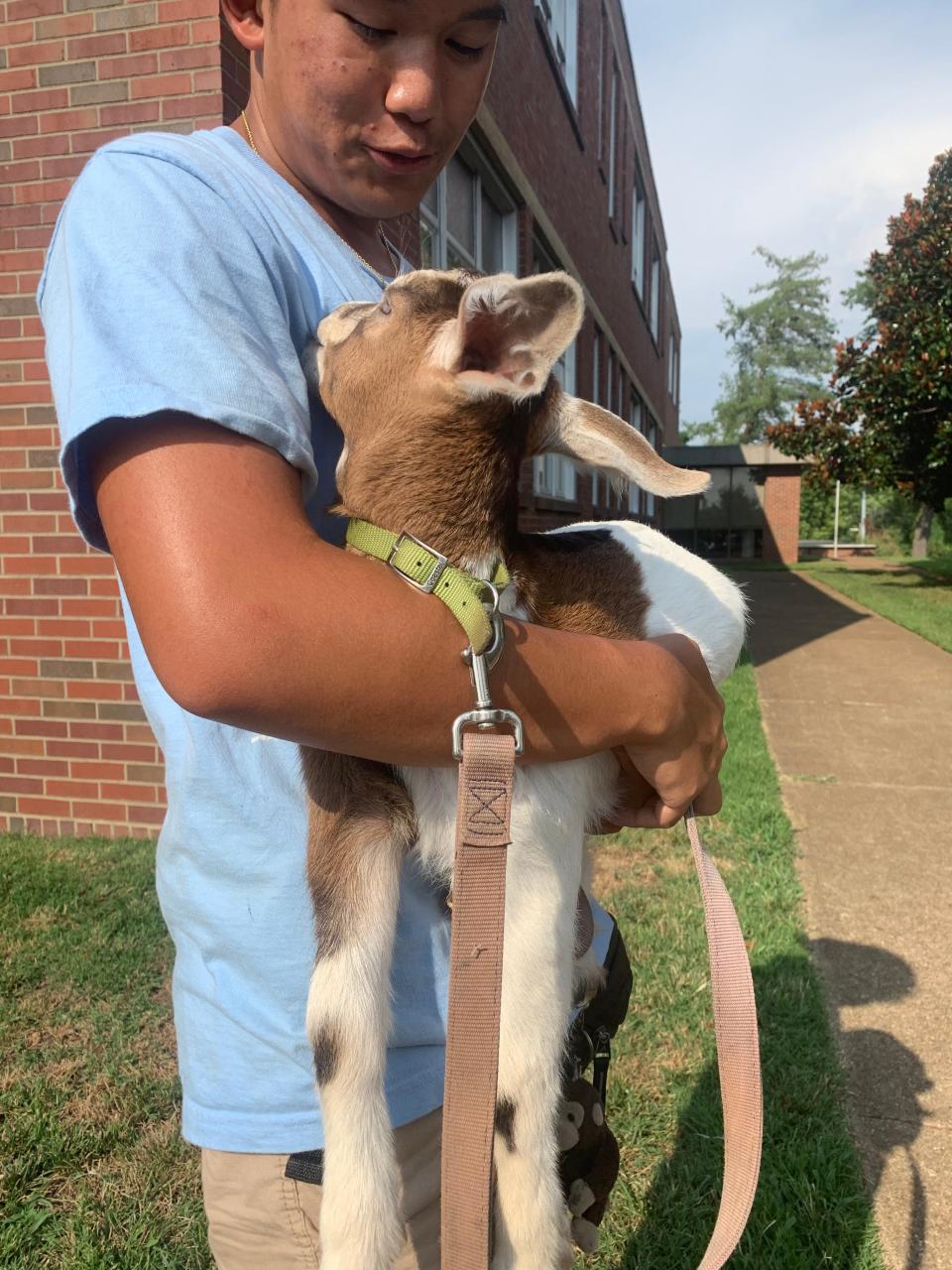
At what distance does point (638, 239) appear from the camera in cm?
2428

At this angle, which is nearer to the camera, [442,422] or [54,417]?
[442,422]

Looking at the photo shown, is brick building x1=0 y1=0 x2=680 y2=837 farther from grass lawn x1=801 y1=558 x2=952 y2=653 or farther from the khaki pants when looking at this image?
grass lawn x1=801 y1=558 x2=952 y2=653

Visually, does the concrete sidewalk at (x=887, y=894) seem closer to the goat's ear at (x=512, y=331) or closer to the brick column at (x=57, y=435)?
the goat's ear at (x=512, y=331)

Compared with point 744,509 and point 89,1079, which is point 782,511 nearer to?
point 744,509

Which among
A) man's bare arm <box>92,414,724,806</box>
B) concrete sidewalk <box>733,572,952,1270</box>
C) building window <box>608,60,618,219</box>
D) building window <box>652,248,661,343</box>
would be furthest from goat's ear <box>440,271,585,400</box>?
building window <box>652,248,661,343</box>

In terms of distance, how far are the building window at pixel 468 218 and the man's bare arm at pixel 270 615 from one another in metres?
6.09

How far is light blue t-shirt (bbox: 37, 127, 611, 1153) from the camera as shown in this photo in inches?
44.4

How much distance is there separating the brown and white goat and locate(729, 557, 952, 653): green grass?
1240 centimetres

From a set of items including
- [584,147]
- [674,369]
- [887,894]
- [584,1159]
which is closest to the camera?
[584,1159]

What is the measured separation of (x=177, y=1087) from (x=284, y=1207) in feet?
7.21

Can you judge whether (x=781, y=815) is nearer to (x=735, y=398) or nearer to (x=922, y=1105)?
(x=922, y=1105)

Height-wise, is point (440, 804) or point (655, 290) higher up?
point (655, 290)

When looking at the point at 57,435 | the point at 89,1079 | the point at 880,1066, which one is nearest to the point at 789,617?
the point at 880,1066

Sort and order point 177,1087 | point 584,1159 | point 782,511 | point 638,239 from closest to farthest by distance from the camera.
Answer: point 584,1159, point 177,1087, point 638,239, point 782,511
